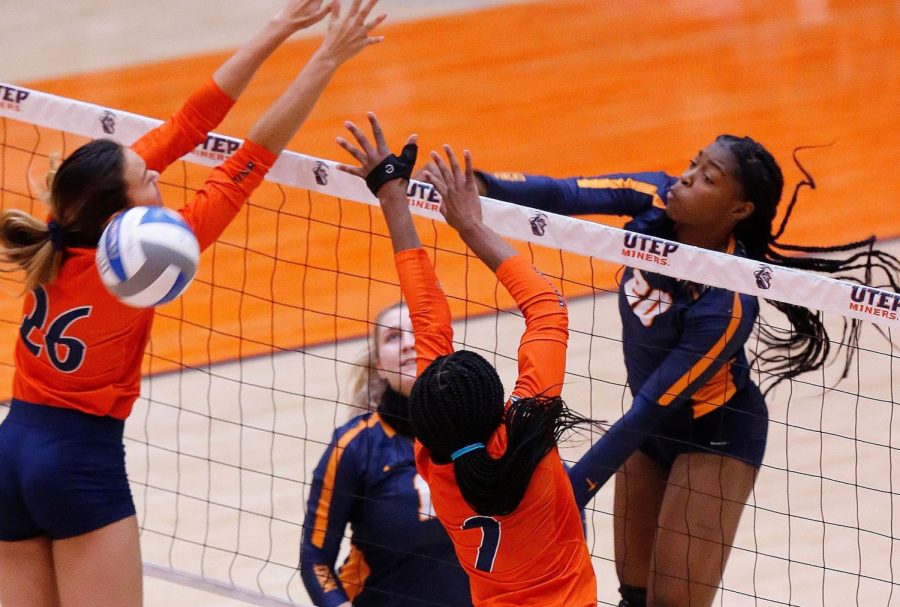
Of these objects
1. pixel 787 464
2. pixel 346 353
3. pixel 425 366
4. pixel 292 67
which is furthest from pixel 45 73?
pixel 425 366

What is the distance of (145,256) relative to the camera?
127 inches

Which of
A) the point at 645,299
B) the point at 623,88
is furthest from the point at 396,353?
the point at 623,88

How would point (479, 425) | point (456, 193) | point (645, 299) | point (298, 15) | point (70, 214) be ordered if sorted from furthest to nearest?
1. point (645, 299)
2. point (298, 15)
3. point (70, 214)
4. point (456, 193)
5. point (479, 425)

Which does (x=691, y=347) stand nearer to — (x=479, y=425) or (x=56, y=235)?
(x=479, y=425)

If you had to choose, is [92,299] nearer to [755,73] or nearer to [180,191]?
[180,191]

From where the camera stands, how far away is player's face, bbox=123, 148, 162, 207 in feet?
11.6

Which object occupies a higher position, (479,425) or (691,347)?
(691,347)

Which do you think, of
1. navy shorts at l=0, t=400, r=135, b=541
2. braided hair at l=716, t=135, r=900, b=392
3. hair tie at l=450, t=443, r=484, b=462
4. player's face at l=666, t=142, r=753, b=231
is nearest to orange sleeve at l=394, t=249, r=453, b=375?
hair tie at l=450, t=443, r=484, b=462

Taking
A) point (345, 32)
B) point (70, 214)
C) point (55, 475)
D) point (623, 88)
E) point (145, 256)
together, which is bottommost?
point (55, 475)

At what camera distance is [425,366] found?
3213 mm

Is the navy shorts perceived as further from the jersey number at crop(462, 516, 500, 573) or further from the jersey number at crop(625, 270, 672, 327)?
the jersey number at crop(625, 270, 672, 327)

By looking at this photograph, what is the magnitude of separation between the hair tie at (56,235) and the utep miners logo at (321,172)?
939 millimetres

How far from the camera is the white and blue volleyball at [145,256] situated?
10.6 ft

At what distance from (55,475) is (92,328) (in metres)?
0.43
